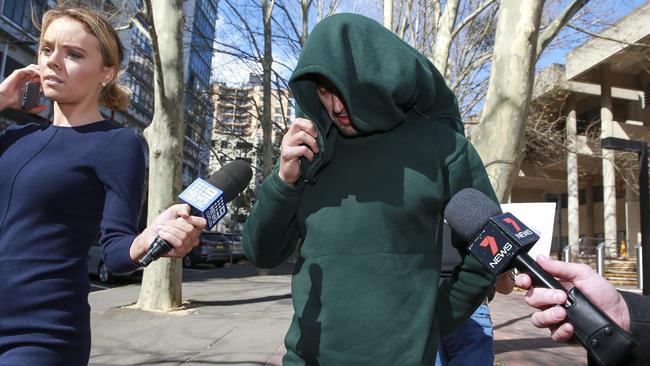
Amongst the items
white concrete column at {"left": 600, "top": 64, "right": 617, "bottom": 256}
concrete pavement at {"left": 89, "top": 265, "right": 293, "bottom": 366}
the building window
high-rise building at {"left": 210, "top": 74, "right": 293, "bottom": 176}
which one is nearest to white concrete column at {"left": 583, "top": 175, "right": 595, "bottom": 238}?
white concrete column at {"left": 600, "top": 64, "right": 617, "bottom": 256}

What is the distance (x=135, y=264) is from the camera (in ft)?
5.23

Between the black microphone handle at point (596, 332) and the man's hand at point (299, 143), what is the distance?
0.86 metres

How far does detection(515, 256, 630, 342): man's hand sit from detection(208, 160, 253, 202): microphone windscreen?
991mm

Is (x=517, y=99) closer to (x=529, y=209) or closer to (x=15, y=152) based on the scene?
(x=529, y=209)

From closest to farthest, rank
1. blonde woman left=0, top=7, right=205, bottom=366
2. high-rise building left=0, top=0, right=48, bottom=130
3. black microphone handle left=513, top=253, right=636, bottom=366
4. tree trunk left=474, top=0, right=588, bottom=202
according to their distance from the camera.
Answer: black microphone handle left=513, top=253, right=636, bottom=366 < blonde woman left=0, top=7, right=205, bottom=366 < tree trunk left=474, top=0, right=588, bottom=202 < high-rise building left=0, top=0, right=48, bottom=130

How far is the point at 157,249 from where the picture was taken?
4.71 ft

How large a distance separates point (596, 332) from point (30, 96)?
226 cm

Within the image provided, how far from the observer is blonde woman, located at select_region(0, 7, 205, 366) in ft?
5.41

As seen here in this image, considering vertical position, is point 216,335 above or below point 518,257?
below

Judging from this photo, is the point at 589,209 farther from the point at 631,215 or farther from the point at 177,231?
the point at 177,231

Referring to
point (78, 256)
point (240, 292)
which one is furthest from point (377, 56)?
point (240, 292)

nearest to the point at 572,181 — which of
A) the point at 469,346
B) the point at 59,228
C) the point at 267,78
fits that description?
the point at 267,78

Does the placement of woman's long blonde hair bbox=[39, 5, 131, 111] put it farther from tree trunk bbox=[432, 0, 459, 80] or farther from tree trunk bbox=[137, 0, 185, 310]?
tree trunk bbox=[432, 0, 459, 80]

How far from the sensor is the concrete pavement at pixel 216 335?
557 cm
